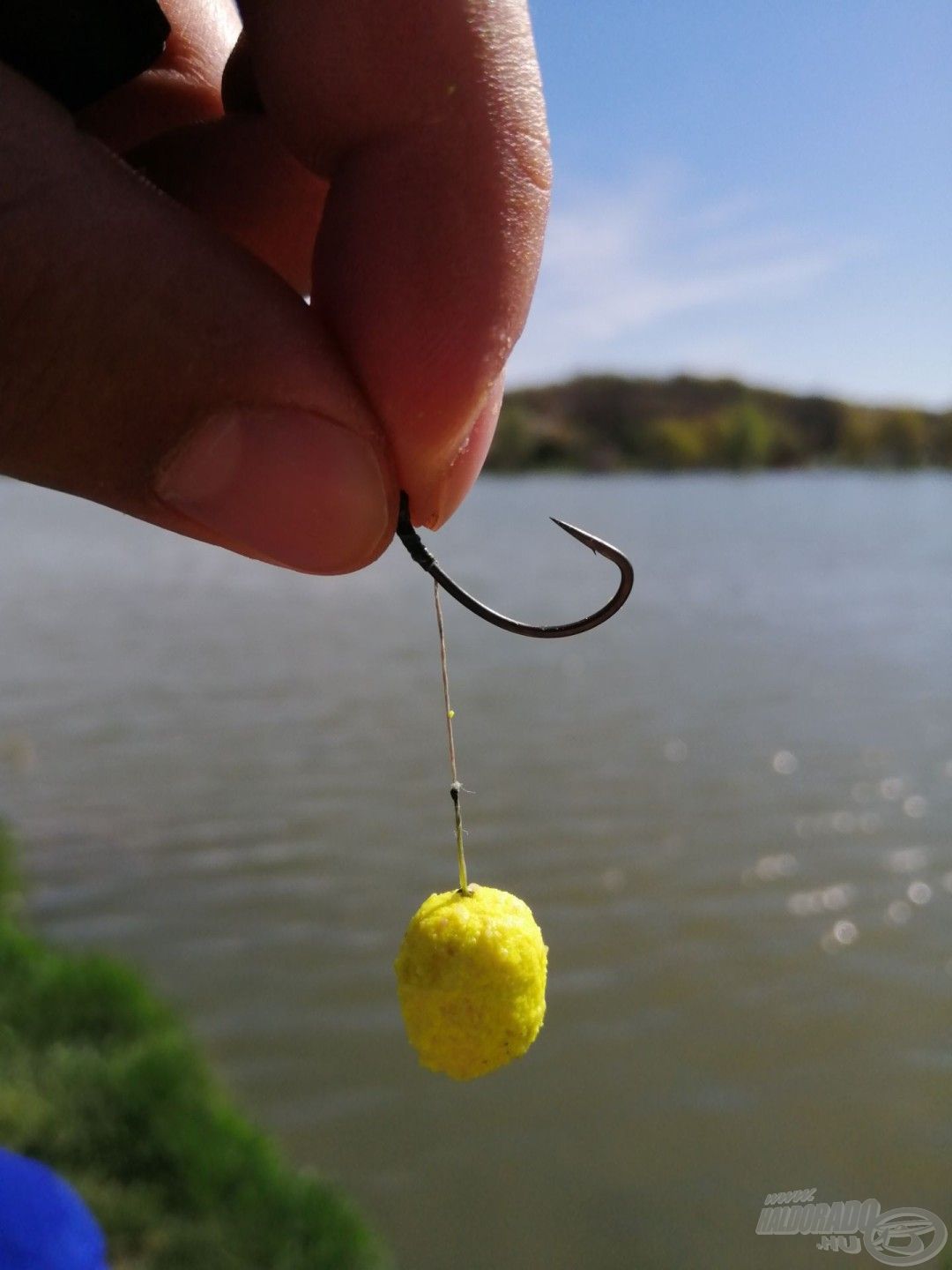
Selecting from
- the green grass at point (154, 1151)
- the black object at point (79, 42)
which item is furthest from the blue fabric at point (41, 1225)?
the black object at point (79, 42)

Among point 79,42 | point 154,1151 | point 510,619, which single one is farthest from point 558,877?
point 79,42

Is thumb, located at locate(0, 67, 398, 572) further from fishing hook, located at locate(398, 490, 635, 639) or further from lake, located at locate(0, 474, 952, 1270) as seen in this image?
lake, located at locate(0, 474, 952, 1270)

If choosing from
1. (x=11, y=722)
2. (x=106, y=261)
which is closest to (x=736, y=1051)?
(x=106, y=261)

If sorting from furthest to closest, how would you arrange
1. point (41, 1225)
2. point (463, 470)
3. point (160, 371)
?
point (41, 1225), point (463, 470), point (160, 371)

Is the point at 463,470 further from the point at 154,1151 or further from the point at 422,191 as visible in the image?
the point at 154,1151

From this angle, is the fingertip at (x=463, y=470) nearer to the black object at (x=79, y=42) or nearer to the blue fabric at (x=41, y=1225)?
the black object at (x=79, y=42)

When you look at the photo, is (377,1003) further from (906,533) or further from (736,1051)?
(906,533)

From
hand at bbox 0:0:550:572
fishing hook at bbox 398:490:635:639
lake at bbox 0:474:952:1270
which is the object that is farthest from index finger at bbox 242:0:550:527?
lake at bbox 0:474:952:1270

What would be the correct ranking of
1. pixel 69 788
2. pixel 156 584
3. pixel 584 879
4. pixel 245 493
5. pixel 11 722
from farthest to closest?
pixel 156 584, pixel 11 722, pixel 69 788, pixel 584 879, pixel 245 493
